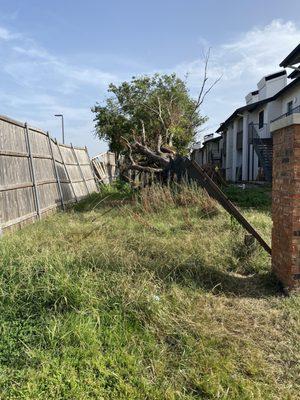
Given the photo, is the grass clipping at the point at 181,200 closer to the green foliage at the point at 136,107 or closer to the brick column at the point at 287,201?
the brick column at the point at 287,201

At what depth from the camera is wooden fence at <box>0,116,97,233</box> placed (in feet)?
25.1

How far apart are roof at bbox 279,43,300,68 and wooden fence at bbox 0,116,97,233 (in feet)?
29.5

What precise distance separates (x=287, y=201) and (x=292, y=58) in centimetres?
1271

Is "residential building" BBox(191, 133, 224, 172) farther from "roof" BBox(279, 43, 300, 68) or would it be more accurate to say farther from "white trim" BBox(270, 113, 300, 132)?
"white trim" BBox(270, 113, 300, 132)

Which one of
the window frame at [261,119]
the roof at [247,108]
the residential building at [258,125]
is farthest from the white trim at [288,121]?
the window frame at [261,119]

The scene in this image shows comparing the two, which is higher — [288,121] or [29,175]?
[288,121]

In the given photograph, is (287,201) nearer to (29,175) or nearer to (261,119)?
(29,175)

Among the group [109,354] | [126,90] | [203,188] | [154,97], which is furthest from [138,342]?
[126,90]

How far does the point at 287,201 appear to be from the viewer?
4.45 m

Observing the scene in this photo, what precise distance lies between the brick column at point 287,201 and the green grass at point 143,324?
25 cm

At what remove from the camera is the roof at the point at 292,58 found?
577 inches

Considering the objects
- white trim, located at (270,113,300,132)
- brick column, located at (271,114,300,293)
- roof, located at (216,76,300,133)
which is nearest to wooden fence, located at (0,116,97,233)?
brick column, located at (271,114,300,293)

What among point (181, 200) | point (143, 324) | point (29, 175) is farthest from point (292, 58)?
point (143, 324)

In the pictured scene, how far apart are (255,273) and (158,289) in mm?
1557
